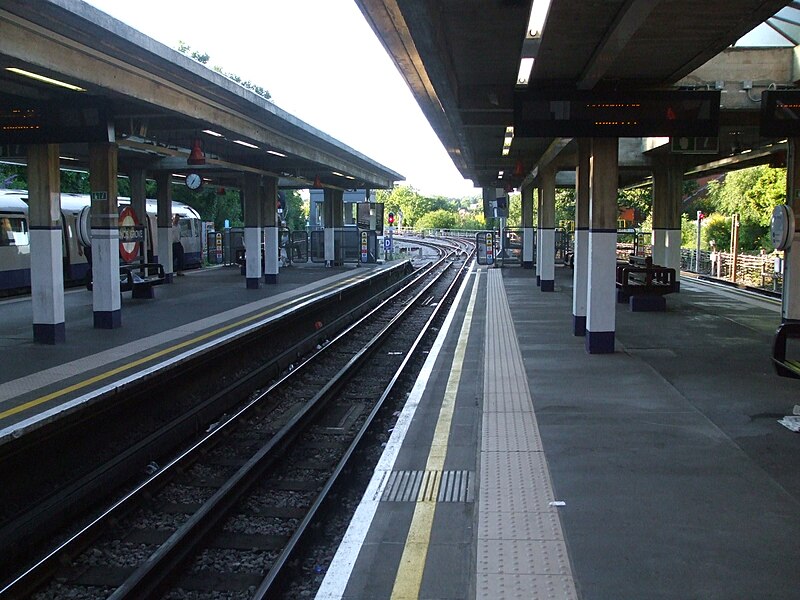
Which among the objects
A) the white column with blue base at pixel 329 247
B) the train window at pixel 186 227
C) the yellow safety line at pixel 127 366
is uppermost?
the train window at pixel 186 227

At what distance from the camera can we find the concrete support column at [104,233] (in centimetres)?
1470

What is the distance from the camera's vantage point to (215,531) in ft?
21.4

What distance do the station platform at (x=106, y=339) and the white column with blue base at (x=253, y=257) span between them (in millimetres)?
385

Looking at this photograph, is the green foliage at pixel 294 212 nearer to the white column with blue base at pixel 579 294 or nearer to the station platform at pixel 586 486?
the white column with blue base at pixel 579 294

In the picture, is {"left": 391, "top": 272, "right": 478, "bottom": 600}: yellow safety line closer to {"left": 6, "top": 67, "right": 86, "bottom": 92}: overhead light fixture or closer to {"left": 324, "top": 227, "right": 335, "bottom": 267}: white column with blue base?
{"left": 6, "top": 67, "right": 86, "bottom": 92}: overhead light fixture

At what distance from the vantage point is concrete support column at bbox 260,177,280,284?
1053 inches

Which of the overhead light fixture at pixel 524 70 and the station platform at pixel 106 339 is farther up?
the overhead light fixture at pixel 524 70

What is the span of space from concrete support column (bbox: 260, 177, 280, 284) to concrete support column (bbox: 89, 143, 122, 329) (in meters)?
11.8

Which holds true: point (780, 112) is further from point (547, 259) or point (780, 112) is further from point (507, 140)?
point (547, 259)

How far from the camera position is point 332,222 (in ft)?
125

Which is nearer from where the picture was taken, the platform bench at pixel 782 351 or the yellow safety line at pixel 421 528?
the yellow safety line at pixel 421 528

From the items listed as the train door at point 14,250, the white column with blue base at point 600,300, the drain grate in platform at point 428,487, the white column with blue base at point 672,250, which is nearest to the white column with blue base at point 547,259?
the white column with blue base at point 672,250

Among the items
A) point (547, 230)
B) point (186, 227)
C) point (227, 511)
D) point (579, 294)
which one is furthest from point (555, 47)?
point (186, 227)

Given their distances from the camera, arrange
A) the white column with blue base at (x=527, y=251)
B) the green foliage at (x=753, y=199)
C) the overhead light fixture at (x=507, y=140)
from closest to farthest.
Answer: the overhead light fixture at (x=507, y=140), the green foliage at (x=753, y=199), the white column with blue base at (x=527, y=251)
